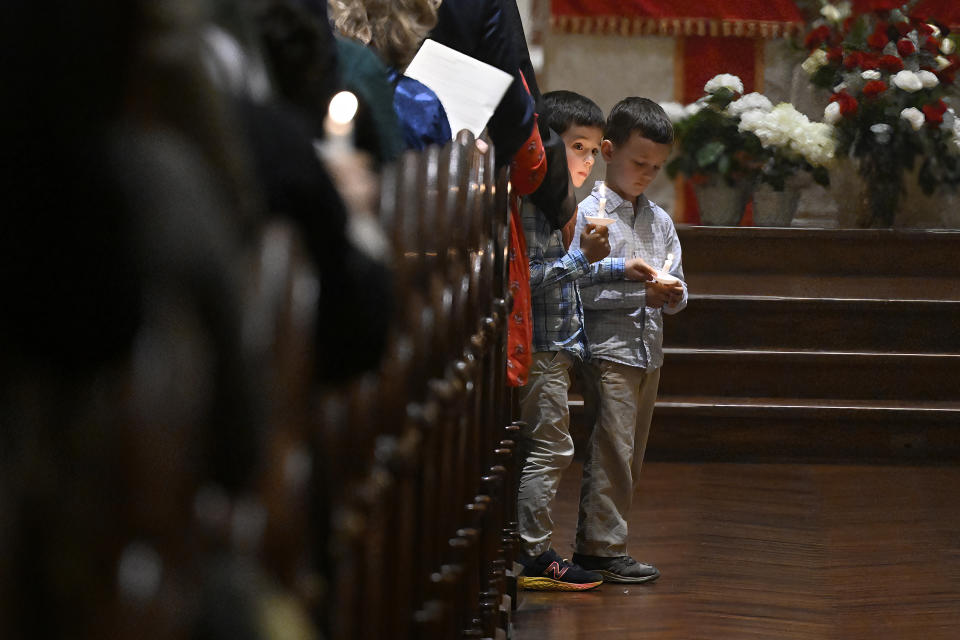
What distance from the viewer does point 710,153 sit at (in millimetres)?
6727

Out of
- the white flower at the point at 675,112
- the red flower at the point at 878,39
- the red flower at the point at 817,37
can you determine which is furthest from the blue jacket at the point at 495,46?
the red flower at the point at 817,37

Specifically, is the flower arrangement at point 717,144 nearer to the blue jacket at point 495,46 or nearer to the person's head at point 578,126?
the person's head at point 578,126

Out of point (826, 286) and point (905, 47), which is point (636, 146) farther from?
point (905, 47)

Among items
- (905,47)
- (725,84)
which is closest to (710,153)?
(725,84)

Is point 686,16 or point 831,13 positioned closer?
point 831,13

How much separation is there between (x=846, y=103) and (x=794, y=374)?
1.66 m

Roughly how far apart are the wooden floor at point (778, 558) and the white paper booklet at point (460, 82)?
1337mm

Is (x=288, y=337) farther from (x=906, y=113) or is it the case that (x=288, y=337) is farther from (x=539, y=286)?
(x=906, y=113)

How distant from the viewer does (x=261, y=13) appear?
0.88 meters

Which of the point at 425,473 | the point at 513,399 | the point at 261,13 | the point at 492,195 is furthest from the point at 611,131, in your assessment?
the point at 261,13

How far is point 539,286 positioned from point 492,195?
47.9 inches

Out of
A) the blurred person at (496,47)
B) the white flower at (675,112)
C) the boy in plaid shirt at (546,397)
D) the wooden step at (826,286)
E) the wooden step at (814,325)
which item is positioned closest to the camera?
the blurred person at (496,47)

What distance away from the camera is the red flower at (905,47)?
6594 millimetres

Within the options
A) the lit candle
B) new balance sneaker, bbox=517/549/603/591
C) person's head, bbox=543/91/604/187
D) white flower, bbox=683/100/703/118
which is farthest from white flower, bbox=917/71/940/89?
the lit candle
